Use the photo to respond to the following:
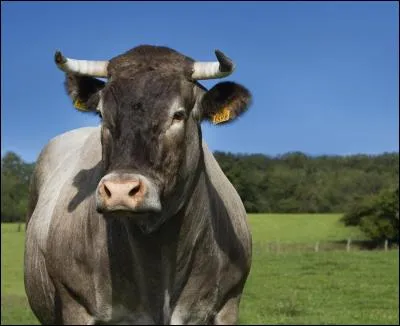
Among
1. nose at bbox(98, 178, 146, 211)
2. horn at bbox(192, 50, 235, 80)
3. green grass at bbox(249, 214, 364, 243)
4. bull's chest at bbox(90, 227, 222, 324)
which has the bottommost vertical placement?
green grass at bbox(249, 214, 364, 243)

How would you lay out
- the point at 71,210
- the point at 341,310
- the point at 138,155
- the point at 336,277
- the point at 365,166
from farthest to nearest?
1. the point at 365,166
2. the point at 336,277
3. the point at 341,310
4. the point at 71,210
5. the point at 138,155

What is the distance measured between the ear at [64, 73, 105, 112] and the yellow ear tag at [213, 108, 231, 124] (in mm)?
808

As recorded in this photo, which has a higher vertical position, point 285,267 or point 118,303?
point 118,303

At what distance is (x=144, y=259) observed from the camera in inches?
185

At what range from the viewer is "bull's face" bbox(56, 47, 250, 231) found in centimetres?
383

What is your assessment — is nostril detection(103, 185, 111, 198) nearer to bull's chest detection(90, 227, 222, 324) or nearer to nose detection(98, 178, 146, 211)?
nose detection(98, 178, 146, 211)

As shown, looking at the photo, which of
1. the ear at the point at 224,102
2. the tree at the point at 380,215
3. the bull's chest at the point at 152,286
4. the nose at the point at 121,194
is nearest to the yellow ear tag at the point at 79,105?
the ear at the point at 224,102

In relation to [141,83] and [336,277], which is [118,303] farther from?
[336,277]

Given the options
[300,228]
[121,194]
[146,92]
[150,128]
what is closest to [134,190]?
[121,194]

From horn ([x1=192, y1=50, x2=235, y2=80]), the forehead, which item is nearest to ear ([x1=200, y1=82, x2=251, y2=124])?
horn ([x1=192, y1=50, x2=235, y2=80])

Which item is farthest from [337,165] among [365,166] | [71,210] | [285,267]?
[71,210]

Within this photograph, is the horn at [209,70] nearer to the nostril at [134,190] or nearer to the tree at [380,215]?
the nostril at [134,190]

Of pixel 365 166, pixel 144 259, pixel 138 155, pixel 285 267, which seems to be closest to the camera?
pixel 138 155

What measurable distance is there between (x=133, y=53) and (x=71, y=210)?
1419 mm
